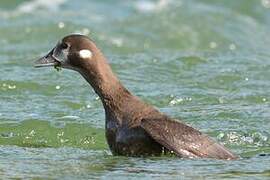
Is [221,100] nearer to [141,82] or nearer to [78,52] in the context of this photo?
[141,82]

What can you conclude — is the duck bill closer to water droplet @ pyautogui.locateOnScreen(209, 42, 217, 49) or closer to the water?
the water

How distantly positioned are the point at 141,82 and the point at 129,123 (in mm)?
5520

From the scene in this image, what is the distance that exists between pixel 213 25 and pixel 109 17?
2.54 meters

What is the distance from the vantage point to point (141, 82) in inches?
620

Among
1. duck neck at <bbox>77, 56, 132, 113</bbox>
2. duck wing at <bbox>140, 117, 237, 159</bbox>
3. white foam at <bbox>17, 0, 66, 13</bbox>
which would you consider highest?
white foam at <bbox>17, 0, 66, 13</bbox>

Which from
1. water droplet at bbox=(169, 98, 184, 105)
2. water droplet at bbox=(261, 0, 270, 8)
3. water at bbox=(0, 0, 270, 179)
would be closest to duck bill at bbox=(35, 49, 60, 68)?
water at bbox=(0, 0, 270, 179)

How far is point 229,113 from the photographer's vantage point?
44.0 ft

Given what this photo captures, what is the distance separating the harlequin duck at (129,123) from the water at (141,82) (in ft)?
0.47

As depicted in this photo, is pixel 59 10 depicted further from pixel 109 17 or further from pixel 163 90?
pixel 163 90

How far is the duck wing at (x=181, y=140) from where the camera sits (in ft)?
32.9

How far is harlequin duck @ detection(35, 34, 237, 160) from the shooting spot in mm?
10094

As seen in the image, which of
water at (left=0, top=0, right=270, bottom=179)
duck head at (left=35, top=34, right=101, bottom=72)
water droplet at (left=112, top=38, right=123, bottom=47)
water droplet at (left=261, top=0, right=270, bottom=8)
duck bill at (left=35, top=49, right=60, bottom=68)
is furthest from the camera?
water droplet at (left=261, top=0, right=270, bottom=8)

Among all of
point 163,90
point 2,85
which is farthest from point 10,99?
point 163,90

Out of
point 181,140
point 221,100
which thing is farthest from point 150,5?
point 181,140
